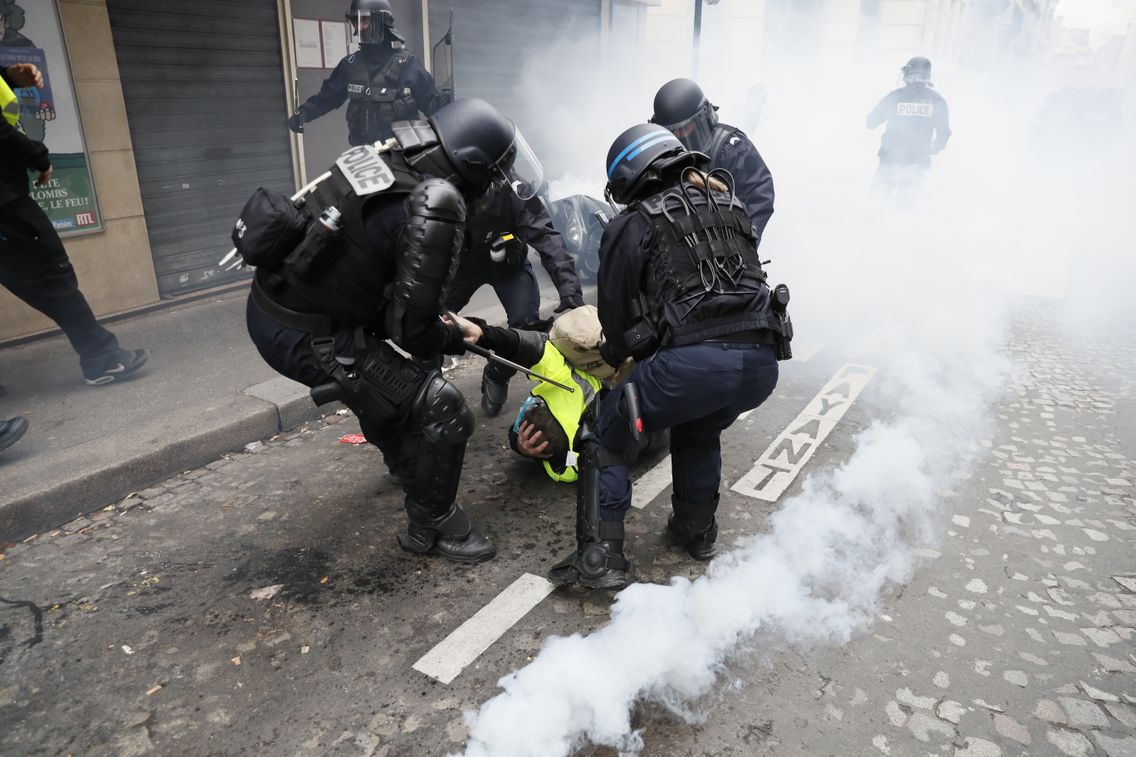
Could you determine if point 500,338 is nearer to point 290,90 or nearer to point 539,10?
point 290,90

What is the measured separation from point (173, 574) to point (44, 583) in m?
0.46

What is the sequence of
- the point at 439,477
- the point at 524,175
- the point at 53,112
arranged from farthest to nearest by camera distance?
the point at 53,112 → the point at 524,175 → the point at 439,477

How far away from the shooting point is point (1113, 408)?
4.95 meters

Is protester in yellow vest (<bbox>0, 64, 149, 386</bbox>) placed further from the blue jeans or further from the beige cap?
the blue jeans

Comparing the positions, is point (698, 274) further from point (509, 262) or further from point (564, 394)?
point (509, 262)

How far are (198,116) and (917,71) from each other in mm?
7773

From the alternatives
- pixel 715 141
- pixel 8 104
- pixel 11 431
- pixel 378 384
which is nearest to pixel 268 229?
pixel 378 384

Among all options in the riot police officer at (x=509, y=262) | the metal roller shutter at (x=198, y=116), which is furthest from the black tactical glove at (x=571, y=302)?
the metal roller shutter at (x=198, y=116)

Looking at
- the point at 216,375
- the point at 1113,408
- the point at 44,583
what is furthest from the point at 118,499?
the point at 1113,408

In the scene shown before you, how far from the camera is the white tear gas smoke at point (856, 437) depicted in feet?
8.01

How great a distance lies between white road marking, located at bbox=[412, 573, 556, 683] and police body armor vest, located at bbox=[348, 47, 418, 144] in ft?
14.3

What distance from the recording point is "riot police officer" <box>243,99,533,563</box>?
8.75 feet

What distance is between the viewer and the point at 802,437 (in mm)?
4449

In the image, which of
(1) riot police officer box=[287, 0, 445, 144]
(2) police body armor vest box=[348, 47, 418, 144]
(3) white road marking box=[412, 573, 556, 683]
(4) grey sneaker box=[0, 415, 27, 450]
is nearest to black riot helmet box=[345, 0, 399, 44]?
(1) riot police officer box=[287, 0, 445, 144]
